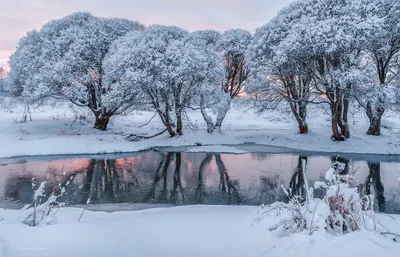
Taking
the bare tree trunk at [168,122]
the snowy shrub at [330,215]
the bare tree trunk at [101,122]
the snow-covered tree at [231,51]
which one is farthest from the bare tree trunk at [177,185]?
the snow-covered tree at [231,51]

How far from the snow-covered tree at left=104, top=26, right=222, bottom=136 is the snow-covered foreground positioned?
1548cm

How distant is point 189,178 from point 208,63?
442 inches

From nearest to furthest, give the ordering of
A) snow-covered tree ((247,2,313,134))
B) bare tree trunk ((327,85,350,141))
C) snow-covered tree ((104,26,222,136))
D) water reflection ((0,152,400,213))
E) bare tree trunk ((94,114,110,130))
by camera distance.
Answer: water reflection ((0,152,400,213)), snow-covered tree ((104,26,222,136)), snow-covered tree ((247,2,313,134)), bare tree trunk ((327,85,350,141)), bare tree trunk ((94,114,110,130))

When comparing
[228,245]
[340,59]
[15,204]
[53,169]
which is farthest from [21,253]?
[340,59]

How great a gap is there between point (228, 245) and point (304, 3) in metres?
20.3

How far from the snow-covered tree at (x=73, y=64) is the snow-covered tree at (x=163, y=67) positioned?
1.41 metres

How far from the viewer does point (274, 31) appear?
21.3 metres

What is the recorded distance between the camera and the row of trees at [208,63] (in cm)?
1820

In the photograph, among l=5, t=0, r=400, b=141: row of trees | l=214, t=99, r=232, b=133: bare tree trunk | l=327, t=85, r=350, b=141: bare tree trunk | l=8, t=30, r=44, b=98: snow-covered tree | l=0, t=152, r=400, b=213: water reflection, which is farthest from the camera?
l=214, t=99, r=232, b=133: bare tree trunk

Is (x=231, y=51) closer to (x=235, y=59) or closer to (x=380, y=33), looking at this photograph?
(x=235, y=59)

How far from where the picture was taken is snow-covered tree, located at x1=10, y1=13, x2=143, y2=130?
68.4ft

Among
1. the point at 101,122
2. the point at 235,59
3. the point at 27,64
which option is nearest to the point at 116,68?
the point at 101,122

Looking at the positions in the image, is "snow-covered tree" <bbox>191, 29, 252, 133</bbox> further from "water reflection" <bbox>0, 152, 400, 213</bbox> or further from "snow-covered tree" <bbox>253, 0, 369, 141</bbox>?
"water reflection" <bbox>0, 152, 400, 213</bbox>

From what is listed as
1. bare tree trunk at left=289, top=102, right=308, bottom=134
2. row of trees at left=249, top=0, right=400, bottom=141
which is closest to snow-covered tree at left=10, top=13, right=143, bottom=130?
row of trees at left=249, top=0, right=400, bottom=141
